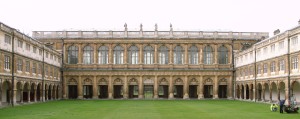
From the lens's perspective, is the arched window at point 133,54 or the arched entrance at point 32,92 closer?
the arched entrance at point 32,92

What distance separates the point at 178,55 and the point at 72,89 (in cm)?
2099

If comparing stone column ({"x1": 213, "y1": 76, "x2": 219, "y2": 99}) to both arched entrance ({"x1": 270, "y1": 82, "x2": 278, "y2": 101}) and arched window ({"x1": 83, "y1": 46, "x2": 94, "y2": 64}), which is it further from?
arched window ({"x1": 83, "y1": 46, "x2": 94, "y2": 64})

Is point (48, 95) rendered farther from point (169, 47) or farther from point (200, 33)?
point (200, 33)

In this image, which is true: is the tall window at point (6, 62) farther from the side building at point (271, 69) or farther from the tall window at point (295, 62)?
the tall window at point (295, 62)

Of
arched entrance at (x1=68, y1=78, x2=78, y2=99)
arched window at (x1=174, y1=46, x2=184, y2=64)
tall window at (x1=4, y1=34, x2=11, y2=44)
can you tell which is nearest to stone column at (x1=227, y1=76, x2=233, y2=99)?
arched window at (x1=174, y1=46, x2=184, y2=64)

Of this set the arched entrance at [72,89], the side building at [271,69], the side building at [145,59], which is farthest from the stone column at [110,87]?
the side building at [271,69]

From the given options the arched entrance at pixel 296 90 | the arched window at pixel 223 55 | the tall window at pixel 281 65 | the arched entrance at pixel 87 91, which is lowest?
the arched entrance at pixel 87 91

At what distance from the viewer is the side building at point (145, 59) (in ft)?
265

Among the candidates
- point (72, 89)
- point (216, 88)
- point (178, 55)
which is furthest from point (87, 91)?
point (216, 88)

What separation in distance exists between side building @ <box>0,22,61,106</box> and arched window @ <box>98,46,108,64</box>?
7482 mm

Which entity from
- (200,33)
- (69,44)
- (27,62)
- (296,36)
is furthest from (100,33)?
(296,36)

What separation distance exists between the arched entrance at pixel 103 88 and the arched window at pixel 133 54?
5.89 m

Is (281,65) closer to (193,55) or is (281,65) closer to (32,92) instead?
(193,55)

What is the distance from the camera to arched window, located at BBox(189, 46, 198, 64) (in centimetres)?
8119
